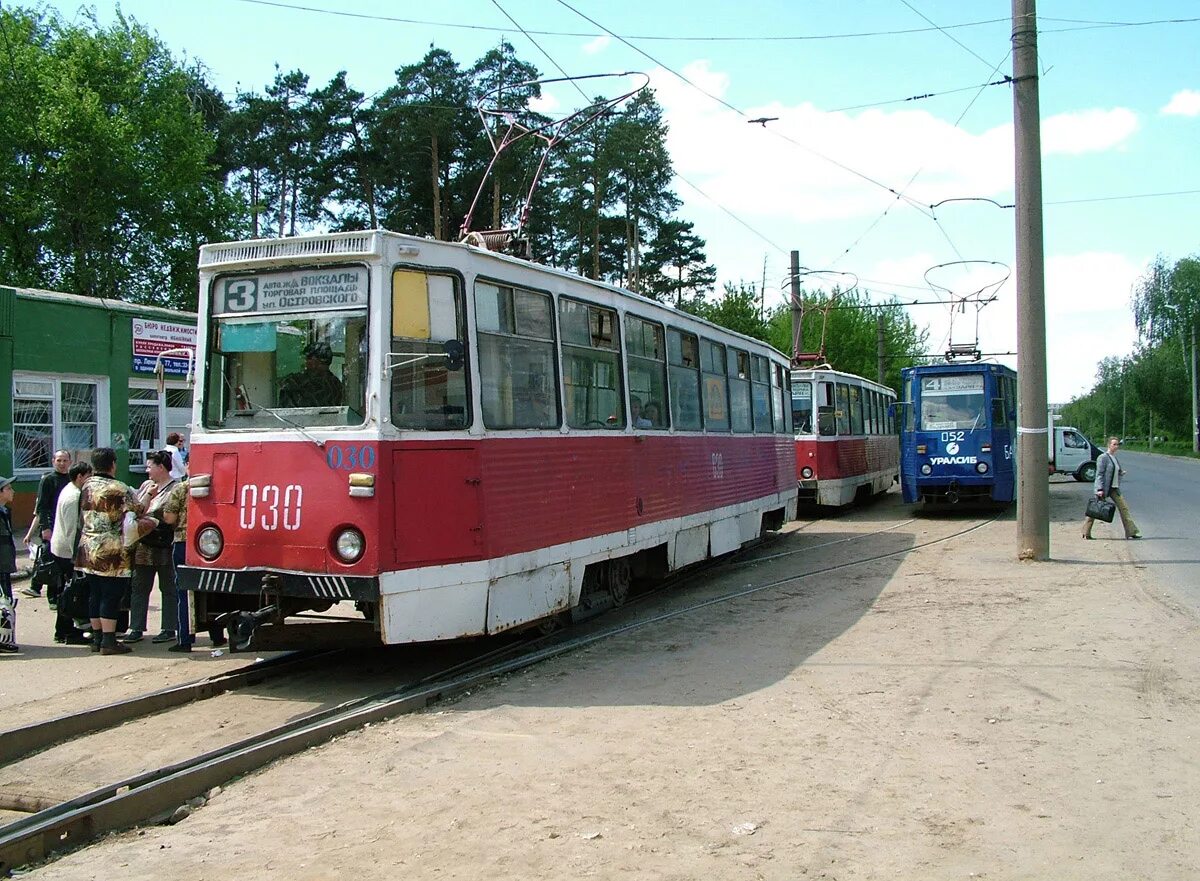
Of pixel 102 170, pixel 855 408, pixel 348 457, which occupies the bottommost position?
pixel 348 457

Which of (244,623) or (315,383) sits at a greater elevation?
(315,383)

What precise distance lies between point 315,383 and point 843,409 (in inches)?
657

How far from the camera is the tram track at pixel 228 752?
4.66 metres

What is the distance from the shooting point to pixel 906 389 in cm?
2103

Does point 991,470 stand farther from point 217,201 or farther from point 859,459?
point 217,201

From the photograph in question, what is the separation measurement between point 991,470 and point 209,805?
686 inches

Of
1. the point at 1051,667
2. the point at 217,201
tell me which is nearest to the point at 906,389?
the point at 1051,667

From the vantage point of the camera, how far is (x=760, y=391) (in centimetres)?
1541

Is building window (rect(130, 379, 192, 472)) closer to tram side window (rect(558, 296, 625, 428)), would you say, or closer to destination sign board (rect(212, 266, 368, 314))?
tram side window (rect(558, 296, 625, 428))

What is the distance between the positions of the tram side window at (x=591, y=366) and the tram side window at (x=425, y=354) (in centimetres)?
155

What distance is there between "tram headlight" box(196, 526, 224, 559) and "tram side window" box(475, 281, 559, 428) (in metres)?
2.01

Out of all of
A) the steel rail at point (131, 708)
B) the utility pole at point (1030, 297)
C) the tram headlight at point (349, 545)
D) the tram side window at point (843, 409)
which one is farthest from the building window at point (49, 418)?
the utility pole at point (1030, 297)

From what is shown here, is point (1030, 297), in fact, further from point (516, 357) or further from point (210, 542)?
point (210, 542)

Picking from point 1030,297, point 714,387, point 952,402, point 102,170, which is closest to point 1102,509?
point 1030,297
